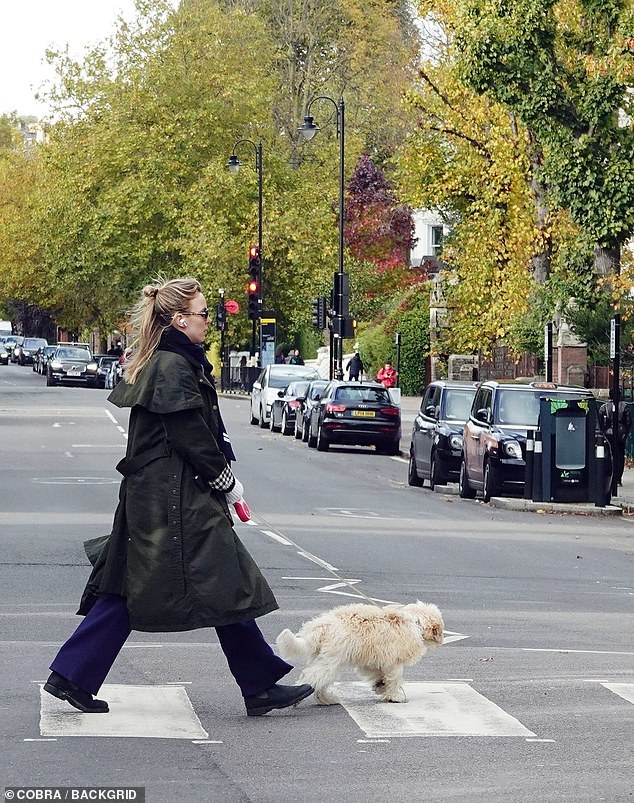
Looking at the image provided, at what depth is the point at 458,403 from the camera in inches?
1101

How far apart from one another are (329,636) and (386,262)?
69.8 metres

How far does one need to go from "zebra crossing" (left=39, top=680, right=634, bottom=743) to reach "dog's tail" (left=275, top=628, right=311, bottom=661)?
0.39 metres

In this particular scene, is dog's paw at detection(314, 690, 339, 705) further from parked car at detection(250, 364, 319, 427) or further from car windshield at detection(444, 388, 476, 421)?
parked car at detection(250, 364, 319, 427)

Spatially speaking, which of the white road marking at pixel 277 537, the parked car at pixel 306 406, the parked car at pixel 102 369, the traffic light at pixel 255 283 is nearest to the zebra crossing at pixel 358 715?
the white road marking at pixel 277 537

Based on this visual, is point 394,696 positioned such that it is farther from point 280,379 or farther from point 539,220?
point 280,379


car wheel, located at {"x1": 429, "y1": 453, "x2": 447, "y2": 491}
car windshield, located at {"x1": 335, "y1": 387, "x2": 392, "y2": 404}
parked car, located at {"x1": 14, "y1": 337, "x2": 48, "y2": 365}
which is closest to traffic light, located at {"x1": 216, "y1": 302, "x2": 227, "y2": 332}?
car windshield, located at {"x1": 335, "y1": 387, "x2": 392, "y2": 404}

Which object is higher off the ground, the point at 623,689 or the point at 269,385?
the point at 269,385

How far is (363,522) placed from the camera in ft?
65.7

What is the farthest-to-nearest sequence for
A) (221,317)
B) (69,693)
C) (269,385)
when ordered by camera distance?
(221,317) → (269,385) → (69,693)

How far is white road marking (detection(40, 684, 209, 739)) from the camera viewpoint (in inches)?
299

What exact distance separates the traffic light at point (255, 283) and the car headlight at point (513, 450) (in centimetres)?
3974

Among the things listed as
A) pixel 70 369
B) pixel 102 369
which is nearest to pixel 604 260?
pixel 70 369

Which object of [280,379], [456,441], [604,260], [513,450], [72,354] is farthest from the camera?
[72,354]

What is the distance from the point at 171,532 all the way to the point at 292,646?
2.62ft
